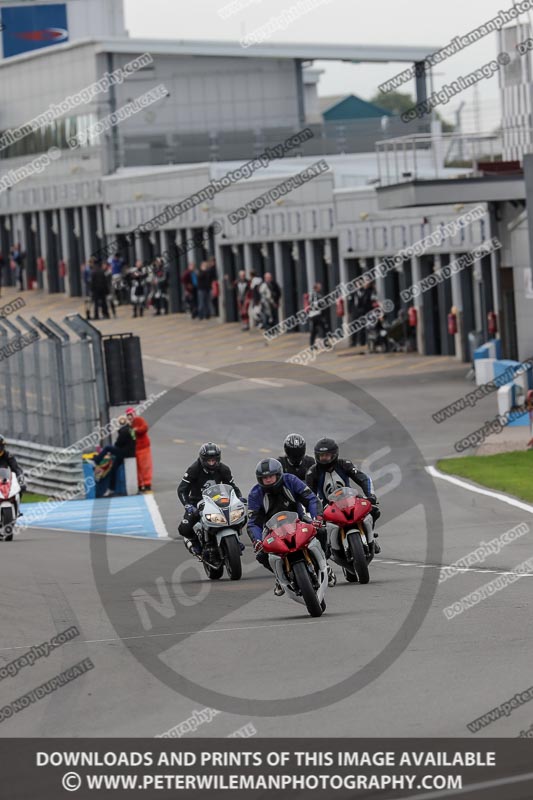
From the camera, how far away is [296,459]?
1634 cm

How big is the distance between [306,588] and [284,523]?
1.92ft

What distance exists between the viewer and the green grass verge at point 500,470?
24.0 metres

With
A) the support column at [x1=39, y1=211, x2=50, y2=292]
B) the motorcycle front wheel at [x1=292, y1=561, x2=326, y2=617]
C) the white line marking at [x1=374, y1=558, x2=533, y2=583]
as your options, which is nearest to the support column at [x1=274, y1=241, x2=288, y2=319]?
the support column at [x1=39, y1=211, x2=50, y2=292]

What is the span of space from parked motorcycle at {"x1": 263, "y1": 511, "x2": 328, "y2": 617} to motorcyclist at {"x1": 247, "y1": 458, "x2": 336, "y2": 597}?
681 millimetres

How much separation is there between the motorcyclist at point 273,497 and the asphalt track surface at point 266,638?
757 millimetres

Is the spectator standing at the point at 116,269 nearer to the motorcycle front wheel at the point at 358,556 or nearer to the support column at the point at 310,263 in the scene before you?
the support column at the point at 310,263

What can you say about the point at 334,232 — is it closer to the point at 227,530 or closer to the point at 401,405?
the point at 401,405

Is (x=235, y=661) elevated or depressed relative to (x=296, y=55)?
depressed

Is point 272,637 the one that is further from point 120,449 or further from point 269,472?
point 120,449

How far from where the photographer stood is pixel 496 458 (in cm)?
2772

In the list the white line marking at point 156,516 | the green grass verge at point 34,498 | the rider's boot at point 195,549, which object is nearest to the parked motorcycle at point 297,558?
the rider's boot at point 195,549

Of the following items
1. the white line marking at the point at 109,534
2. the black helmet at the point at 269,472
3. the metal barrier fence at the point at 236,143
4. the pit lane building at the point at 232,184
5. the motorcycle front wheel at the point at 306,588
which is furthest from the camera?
the metal barrier fence at the point at 236,143
